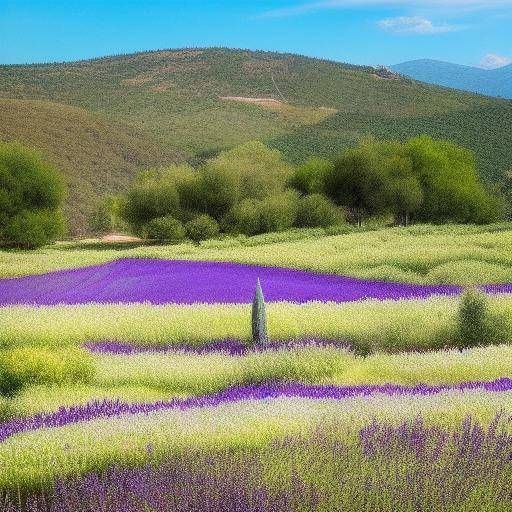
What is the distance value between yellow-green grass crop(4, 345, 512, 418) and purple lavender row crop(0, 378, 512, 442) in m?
0.47

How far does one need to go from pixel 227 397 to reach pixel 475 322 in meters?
5.49

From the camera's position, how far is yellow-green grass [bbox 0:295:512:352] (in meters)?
11.9

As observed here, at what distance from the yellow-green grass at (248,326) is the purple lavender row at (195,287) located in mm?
2270

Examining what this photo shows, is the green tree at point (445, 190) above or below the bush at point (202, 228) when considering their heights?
above

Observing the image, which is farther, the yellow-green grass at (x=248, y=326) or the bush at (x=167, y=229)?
the bush at (x=167, y=229)

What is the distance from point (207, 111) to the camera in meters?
125

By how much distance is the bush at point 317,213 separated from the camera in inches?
1615

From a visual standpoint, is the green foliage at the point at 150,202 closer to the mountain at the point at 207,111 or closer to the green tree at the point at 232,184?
the green tree at the point at 232,184

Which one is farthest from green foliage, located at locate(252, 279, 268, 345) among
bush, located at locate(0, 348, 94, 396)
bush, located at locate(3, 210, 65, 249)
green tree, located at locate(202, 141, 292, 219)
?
green tree, located at locate(202, 141, 292, 219)

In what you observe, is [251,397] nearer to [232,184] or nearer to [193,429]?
[193,429]

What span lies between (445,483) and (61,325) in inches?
348

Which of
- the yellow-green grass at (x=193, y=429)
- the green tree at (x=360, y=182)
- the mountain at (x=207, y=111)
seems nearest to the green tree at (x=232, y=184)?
the green tree at (x=360, y=182)

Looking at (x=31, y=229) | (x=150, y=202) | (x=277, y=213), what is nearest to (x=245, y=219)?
(x=277, y=213)

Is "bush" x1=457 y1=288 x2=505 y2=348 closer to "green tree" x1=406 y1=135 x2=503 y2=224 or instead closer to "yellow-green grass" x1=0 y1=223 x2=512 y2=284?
"yellow-green grass" x1=0 y1=223 x2=512 y2=284
